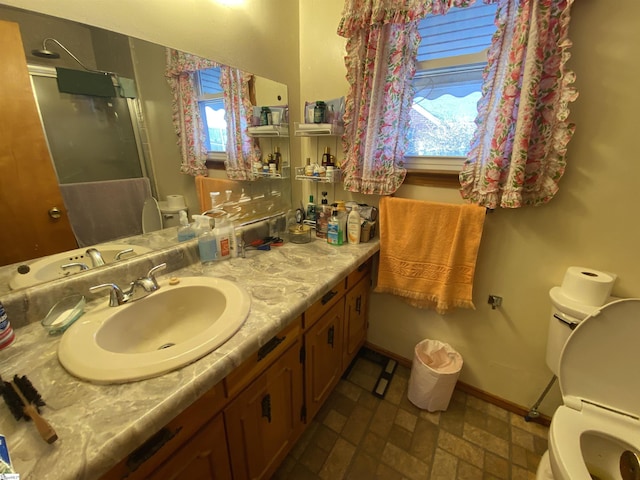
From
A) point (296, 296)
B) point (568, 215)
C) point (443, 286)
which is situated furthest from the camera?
point (443, 286)

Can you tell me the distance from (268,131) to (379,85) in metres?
0.63

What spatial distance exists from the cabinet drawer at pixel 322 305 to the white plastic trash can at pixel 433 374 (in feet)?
2.06

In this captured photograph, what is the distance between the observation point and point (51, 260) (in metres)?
0.84

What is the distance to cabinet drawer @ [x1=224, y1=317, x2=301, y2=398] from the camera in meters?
0.76

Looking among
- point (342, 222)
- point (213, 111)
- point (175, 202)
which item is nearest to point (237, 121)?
point (213, 111)

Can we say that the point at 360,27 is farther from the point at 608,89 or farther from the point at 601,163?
the point at 601,163

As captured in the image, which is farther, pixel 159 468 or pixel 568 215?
pixel 568 215

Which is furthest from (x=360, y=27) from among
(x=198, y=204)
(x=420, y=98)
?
(x=198, y=204)

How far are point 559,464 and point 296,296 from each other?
3.16ft

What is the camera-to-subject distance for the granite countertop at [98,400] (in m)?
0.44

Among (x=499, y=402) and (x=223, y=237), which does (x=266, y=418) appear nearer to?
(x=223, y=237)

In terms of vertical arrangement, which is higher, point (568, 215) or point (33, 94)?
point (33, 94)

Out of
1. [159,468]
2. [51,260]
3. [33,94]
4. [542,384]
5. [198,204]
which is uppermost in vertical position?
[33,94]

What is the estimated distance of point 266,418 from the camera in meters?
0.94
